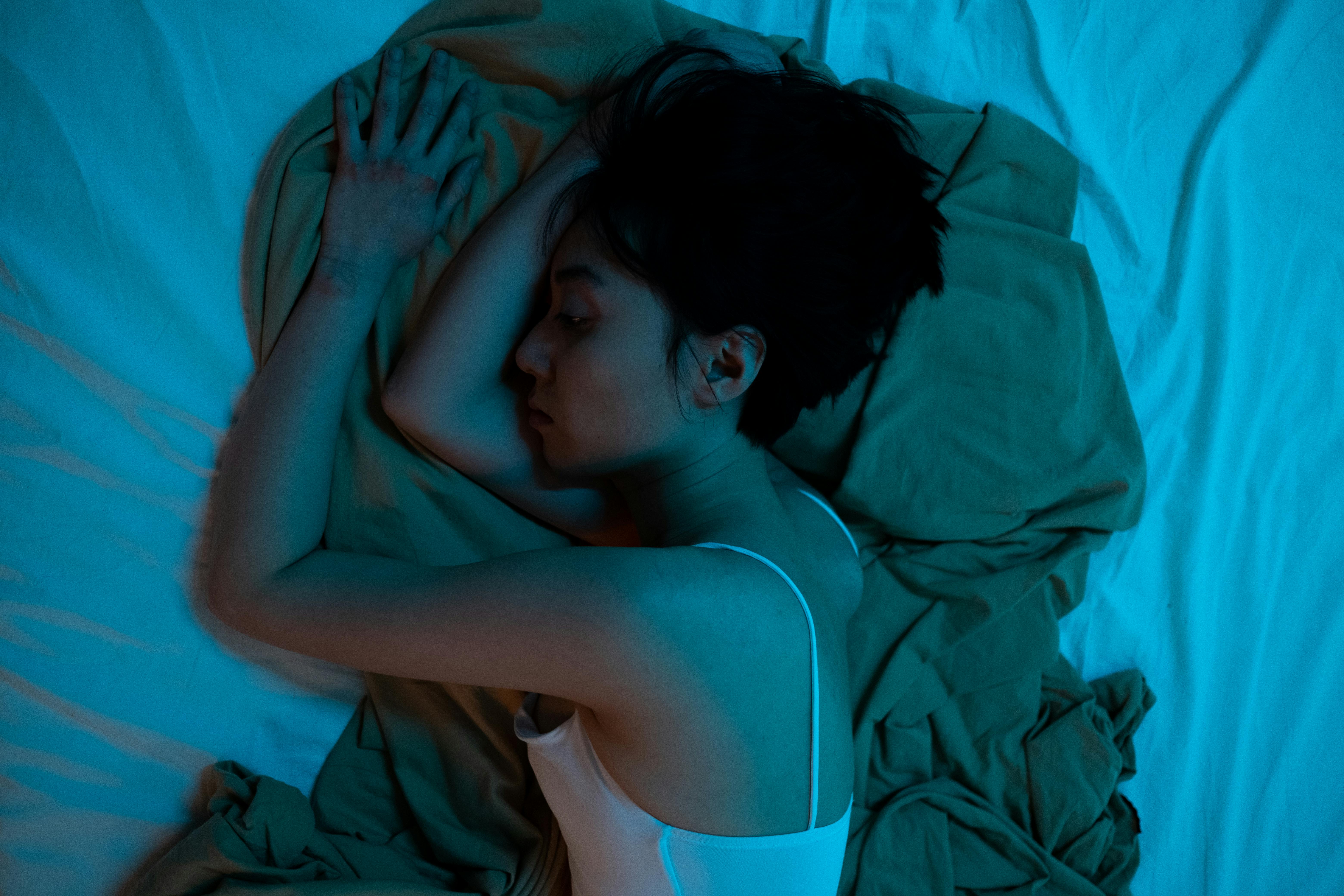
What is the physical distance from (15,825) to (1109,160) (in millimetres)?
1717

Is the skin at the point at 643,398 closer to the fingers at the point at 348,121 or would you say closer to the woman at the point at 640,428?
the woman at the point at 640,428

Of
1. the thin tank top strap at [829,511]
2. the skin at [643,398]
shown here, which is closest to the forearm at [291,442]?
the skin at [643,398]

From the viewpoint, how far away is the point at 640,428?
924 mm

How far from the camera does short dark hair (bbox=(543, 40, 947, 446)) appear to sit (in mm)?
873

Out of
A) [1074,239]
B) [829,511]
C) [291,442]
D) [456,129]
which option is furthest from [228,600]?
[1074,239]

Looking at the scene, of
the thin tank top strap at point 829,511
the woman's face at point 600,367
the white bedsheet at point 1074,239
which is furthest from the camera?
the thin tank top strap at point 829,511

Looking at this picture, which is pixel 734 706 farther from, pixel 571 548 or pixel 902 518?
pixel 902 518

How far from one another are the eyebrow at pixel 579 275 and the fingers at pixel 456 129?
0.85 feet

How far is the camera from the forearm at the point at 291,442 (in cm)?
97

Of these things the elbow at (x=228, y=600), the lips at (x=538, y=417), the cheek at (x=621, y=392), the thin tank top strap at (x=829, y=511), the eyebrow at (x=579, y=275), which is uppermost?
the eyebrow at (x=579, y=275)

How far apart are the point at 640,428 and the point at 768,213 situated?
0.26 metres

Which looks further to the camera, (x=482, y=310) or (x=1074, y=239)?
(x=1074, y=239)

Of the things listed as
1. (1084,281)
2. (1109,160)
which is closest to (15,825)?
(1084,281)

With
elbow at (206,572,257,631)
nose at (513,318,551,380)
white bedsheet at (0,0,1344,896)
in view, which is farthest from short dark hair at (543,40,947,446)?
elbow at (206,572,257,631)
